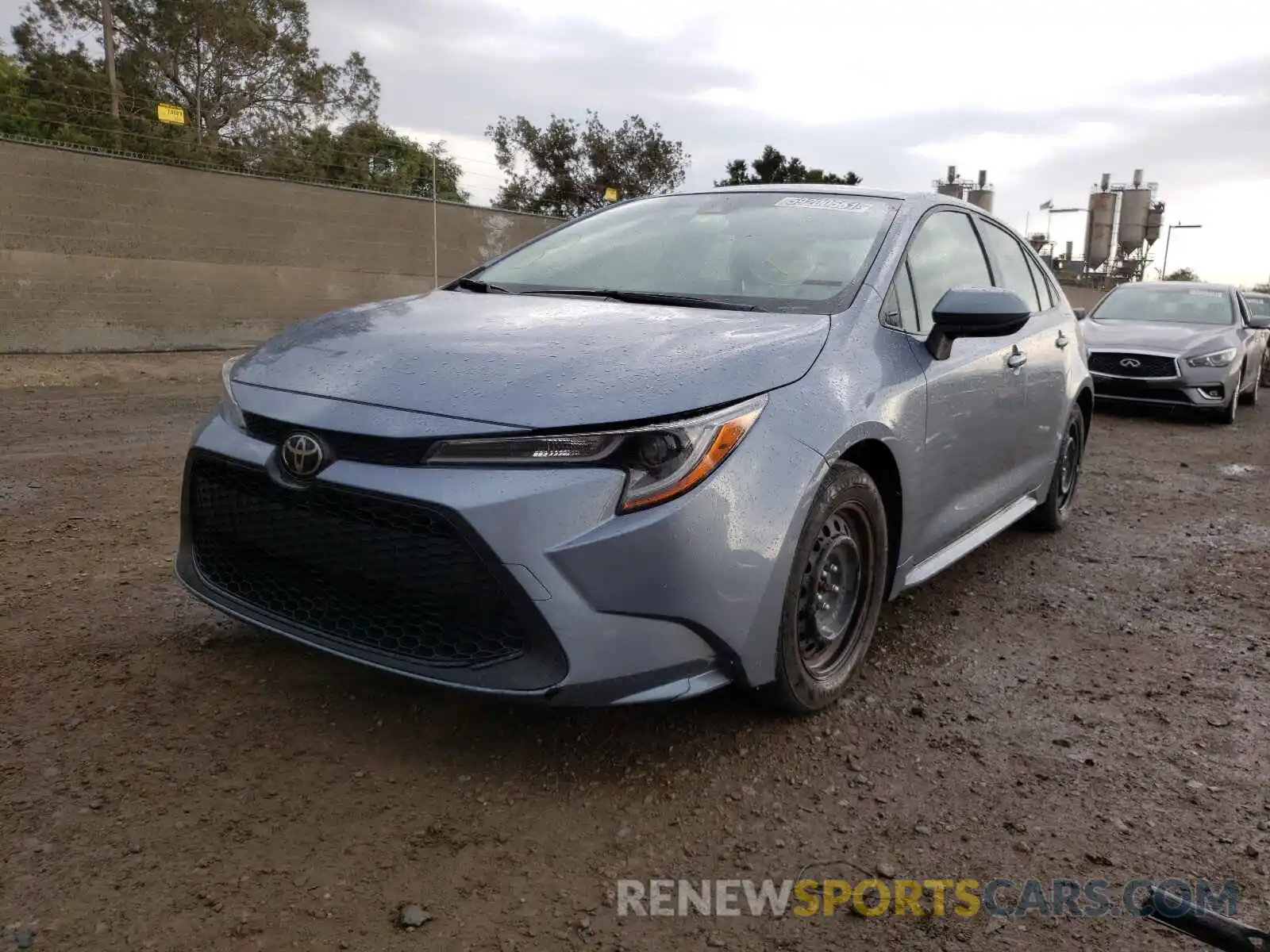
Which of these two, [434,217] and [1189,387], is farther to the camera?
[434,217]

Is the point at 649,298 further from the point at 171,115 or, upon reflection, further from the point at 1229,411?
the point at 171,115

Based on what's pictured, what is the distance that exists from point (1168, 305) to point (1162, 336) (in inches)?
52.2

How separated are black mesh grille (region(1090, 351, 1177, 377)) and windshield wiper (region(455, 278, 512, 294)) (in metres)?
7.87

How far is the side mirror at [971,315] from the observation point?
2.93 metres

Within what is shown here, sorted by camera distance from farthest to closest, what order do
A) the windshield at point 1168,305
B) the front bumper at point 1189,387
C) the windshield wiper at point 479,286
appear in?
the windshield at point 1168,305 < the front bumper at point 1189,387 < the windshield wiper at point 479,286

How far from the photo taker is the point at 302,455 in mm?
2205

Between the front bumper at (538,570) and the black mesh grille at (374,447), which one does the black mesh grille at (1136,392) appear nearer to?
the front bumper at (538,570)

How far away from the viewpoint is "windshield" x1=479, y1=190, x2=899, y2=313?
2938 millimetres

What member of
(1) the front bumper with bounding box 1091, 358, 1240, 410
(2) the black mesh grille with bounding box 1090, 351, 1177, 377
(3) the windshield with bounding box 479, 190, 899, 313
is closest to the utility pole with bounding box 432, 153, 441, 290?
(2) the black mesh grille with bounding box 1090, 351, 1177, 377

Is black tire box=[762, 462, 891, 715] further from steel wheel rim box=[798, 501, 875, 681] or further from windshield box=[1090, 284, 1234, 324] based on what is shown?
windshield box=[1090, 284, 1234, 324]

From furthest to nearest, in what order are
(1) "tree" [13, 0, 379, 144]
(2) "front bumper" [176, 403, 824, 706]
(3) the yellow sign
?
(1) "tree" [13, 0, 379, 144], (3) the yellow sign, (2) "front bumper" [176, 403, 824, 706]

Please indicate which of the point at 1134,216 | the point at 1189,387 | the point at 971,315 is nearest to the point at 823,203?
the point at 971,315

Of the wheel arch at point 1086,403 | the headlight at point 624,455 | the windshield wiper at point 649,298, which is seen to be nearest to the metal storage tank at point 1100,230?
the wheel arch at point 1086,403

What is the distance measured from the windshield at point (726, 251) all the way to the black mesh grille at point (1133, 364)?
699 centimetres
